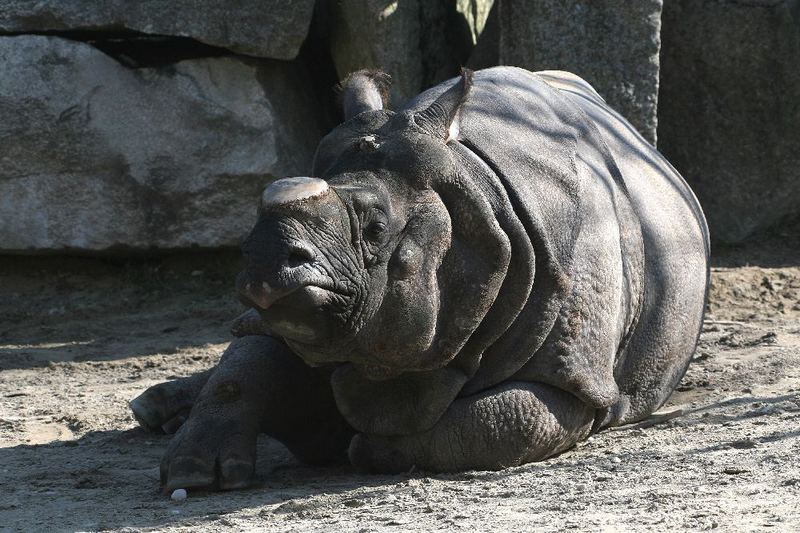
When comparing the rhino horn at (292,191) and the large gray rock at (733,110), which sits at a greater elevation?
the large gray rock at (733,110)

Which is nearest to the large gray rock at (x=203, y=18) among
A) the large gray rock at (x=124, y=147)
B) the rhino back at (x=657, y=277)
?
the large gray rock at (x=124, y=147)

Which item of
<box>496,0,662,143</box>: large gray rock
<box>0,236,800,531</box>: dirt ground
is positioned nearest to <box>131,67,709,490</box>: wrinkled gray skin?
<box>0,236,800,531</box>: dirt ground

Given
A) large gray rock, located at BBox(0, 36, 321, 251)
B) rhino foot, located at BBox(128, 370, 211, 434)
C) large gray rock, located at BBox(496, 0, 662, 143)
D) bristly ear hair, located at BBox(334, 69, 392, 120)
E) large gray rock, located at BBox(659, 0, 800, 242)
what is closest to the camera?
bristly ear hair, located at BBox(334, 69, 392, 120)

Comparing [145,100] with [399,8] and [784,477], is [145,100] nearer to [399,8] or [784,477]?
[399,8]

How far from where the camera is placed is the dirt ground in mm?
4188

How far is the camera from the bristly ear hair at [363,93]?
16.1 feet

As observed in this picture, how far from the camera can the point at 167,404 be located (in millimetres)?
5836

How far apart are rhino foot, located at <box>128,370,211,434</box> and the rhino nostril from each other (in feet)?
6.08

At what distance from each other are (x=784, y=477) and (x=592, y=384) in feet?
2.80

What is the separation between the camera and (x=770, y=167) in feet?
27.7

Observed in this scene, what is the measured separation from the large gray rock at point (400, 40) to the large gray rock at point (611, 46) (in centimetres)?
70

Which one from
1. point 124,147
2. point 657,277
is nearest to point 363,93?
point 657,277

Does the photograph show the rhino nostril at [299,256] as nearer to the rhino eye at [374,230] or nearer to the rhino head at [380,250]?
the rhino head at [380,250]

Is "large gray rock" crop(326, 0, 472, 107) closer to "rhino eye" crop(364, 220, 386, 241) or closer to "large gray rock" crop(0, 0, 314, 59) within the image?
"large gray rock" crop(0, 0, 314, 59)
